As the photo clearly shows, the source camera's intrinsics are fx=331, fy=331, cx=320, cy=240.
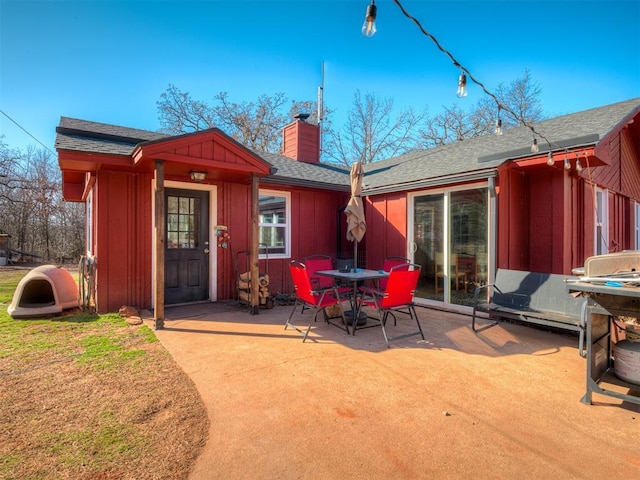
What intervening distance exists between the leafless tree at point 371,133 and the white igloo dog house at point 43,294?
1508 cm

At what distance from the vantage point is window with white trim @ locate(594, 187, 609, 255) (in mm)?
6081

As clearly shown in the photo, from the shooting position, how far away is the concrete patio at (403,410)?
181cm

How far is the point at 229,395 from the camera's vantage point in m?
2.61

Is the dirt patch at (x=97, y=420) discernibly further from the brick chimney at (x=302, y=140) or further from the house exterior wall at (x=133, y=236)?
the brick chimney at (x=302, y=140)

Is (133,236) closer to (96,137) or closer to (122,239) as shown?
(122,239)

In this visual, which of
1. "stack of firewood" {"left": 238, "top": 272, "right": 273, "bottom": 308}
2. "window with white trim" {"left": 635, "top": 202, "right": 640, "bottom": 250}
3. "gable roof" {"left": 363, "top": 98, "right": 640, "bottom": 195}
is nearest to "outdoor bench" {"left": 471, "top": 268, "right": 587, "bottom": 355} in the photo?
"gable roof" {"left": 363, "top": 98, "right": 640, "bottom": 195}

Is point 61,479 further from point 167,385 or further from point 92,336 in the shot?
point 92,336

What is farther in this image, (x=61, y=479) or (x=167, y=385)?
(x=167, y=385)

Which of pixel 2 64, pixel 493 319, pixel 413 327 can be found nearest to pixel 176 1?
pixel 2 64

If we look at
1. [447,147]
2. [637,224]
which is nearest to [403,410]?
[447,147]

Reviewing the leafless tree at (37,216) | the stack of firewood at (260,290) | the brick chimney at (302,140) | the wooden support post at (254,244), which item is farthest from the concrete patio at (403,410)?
the leafless tree at (37,216)

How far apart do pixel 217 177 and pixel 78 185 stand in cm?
494

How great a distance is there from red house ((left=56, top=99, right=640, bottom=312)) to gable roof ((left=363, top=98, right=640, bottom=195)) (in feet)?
0.10

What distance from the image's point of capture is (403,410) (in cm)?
239
